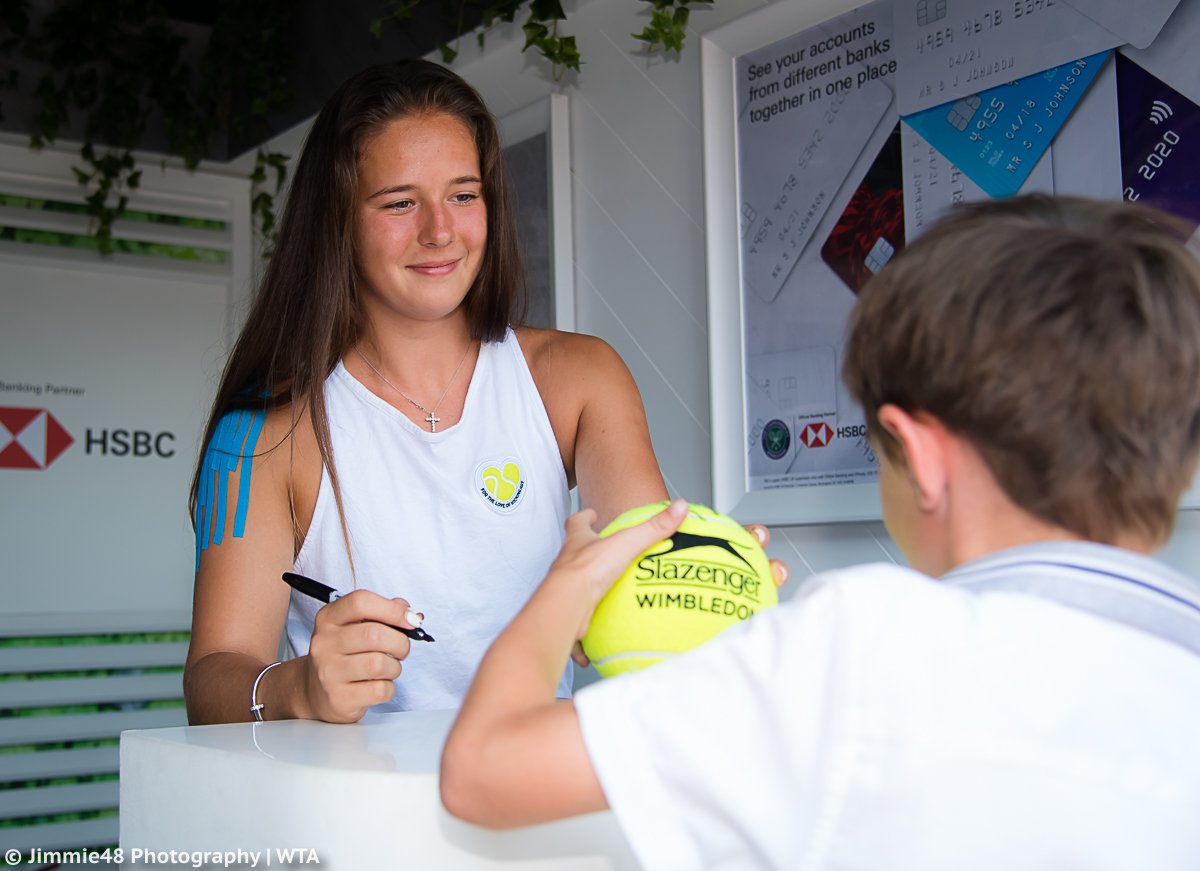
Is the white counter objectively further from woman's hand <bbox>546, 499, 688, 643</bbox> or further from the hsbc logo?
the hsbc logo

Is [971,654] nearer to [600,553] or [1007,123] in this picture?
[600,553]

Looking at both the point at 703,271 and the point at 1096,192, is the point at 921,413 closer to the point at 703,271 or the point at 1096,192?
the point at 1096,192

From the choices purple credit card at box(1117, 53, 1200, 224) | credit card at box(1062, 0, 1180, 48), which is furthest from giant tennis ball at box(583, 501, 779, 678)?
credit card at box(1062, 0, 1180, 48)

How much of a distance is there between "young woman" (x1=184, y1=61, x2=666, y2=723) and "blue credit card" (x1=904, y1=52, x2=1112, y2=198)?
2.07 ft

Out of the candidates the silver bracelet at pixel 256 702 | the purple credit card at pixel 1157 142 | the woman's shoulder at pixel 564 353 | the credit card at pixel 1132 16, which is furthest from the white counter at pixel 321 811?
the credit card at pixel 1132 16

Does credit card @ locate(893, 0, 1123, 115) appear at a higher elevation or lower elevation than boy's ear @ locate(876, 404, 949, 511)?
higher

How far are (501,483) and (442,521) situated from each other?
0.30 feet

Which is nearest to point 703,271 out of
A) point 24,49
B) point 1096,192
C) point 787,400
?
point 787,400

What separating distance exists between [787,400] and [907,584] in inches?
57.2

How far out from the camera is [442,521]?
5.08 feet

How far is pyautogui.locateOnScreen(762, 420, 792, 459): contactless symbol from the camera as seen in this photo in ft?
6.88

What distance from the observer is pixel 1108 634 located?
673 mm

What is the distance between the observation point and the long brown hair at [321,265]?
153 cm

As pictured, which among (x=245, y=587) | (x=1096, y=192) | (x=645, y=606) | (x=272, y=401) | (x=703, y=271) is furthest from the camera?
(x=703, y=271)
